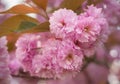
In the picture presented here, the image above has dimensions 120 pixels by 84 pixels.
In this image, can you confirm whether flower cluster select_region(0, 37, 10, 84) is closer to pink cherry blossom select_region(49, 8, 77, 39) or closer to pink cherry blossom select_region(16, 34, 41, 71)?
pink cherry blossom select_region(16, 34, 41, 71)

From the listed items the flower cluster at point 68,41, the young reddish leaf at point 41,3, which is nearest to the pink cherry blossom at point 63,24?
the flower cluster at point 68,41

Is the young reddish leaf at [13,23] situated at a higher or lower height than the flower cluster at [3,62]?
higher

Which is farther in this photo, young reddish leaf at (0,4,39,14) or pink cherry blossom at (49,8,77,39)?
young reddish leaf at (0,4,39,14)

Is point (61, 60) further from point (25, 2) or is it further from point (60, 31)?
point (25, 2)

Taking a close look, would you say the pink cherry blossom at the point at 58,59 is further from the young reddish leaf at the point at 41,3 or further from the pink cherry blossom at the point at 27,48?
the young reddish leaf at the point at 41,3

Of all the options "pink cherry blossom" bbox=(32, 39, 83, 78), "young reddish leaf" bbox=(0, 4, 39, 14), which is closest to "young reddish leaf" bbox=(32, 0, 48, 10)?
"young reddish leaf" bbox=(0, 4, 39, 14)

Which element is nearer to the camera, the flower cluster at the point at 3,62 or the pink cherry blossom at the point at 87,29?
the pink cherry blossom at the point at 87,29

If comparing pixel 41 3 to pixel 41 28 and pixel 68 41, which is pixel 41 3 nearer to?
pixel 41 28

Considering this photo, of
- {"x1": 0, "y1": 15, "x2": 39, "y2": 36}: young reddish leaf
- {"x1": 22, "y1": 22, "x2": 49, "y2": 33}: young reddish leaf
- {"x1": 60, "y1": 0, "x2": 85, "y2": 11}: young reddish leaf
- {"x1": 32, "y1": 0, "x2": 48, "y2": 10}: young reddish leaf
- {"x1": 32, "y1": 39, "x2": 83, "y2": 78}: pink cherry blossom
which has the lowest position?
{"x1": 32, "y1": 39, "x2": 83, "y2": 78}: pink cherry blossom

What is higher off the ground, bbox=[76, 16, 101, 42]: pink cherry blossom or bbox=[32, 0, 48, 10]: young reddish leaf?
bbox=[32, 0, 48, 10]: young reddish leaf
